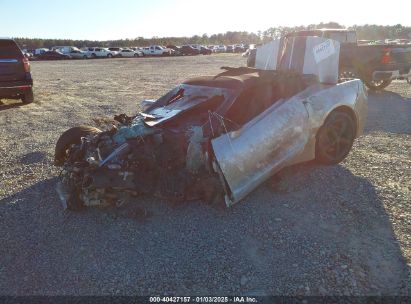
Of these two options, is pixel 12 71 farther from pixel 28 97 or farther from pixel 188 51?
pixel 188 51

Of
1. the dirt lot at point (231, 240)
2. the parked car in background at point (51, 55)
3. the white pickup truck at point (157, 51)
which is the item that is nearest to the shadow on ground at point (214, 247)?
the dirt lot at point (231, 240)

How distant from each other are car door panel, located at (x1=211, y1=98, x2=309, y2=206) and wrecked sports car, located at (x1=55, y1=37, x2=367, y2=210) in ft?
0.04

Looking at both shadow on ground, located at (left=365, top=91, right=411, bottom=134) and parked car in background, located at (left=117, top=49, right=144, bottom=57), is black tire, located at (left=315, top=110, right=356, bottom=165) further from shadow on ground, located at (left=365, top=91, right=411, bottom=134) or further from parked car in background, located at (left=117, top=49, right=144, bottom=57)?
parked car in background, located at (left=117, top=49, right=144, bottom=57)

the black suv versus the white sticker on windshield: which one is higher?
the white sticker on windshield

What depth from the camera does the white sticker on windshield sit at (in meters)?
5.51

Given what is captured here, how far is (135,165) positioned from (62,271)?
4.54 ft

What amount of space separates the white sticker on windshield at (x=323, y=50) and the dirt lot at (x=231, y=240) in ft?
5.13

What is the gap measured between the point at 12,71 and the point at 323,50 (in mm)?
9124

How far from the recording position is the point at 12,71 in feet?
36.5

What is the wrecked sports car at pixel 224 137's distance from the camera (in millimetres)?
4277

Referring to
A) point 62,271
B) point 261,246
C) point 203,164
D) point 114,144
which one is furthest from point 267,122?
point 62,271

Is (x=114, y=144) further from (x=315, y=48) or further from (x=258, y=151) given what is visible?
(x=315, y=48)

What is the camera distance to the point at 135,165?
435cm

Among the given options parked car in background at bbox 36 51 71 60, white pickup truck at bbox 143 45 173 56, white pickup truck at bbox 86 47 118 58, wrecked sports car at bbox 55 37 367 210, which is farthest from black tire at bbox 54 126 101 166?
white pickup truck at bbox 143 45 173 56
